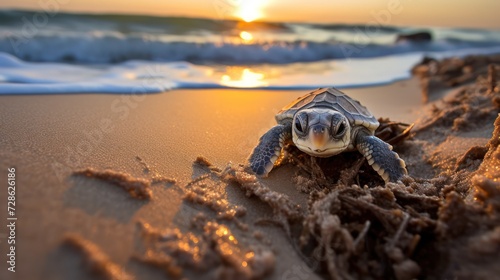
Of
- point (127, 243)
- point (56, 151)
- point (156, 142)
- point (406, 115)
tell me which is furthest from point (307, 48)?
point (127, 243)

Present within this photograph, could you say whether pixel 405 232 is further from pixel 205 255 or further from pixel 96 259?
pixel 96 259

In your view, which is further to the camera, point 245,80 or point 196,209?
point 245,80

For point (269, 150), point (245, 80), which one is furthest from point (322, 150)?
point (245, 80)

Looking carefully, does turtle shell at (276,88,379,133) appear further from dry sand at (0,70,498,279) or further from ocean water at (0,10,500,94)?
ocean water at (0,10,500,94)

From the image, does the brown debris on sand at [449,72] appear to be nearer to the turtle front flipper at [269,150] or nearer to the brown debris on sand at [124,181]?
the turtle front flipper at [269,150]

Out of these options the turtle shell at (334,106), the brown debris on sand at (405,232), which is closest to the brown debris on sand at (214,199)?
the brown debris on sand at (405,232)

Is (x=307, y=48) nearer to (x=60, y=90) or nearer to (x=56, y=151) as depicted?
(x=60, y=90)

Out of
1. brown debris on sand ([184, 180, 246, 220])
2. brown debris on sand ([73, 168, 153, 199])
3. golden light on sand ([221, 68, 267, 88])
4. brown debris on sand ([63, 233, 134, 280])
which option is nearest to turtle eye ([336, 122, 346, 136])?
brown debris on sand ([184, 180, 246, 220])
